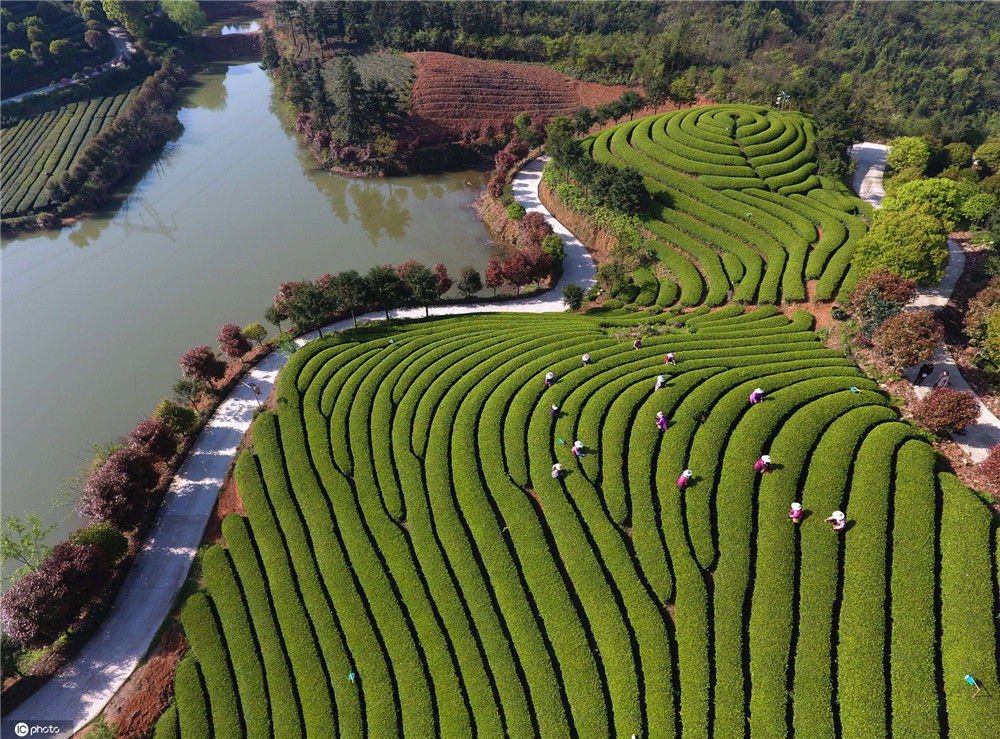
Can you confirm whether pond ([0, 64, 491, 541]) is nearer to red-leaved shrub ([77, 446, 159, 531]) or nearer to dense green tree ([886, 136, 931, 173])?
red-leaved shrub ([77, 446, 159, 531])

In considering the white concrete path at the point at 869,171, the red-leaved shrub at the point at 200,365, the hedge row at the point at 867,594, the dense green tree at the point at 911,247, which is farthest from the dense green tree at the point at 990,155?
the red-leaved shrub at the point at 200,365

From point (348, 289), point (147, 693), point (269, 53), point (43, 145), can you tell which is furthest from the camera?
point (269, 53)

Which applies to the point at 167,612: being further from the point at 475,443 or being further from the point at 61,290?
the point at 61,290

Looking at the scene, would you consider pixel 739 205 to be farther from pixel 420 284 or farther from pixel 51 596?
pixel 51 596

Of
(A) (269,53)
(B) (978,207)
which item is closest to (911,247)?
(B) (978,207)

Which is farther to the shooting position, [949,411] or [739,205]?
[739,205]

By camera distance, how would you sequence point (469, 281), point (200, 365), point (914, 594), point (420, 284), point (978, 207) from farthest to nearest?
point (469, 281) → point (420, 284) → point (978, 207) → point (200, 365) → point (914, 594)

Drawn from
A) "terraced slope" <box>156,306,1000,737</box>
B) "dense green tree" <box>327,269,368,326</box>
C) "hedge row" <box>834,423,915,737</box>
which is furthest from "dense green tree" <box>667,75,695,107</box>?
"hedge row" <box>834,423,915,737</box>
